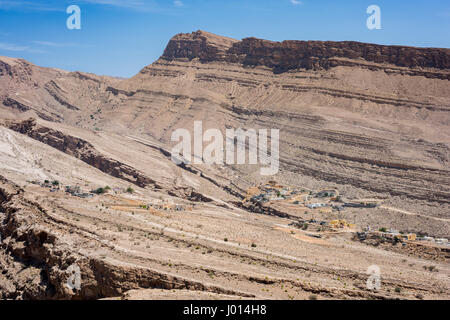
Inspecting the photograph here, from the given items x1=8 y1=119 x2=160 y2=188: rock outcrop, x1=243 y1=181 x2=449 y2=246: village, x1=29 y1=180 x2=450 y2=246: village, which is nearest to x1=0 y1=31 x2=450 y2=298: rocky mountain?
x1=8 y1=119 x2=160 y2=188: rock outcrop

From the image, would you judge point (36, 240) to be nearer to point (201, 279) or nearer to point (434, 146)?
point (201, 279)

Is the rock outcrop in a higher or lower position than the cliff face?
lower

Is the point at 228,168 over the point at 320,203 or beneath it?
over

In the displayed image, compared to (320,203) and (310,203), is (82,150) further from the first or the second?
(320,203)

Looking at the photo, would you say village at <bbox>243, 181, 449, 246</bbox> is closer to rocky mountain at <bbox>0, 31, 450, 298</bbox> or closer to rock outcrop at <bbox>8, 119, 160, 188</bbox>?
rocky mountain at <bbox>0, 31, 450, 298</bbox>

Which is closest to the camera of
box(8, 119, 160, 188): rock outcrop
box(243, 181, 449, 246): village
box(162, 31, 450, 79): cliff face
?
box(243, 181, 449, 246): village

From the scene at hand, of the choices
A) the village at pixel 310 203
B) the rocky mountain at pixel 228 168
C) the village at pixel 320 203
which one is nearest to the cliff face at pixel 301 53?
the rocky mountain at pixel 228 168

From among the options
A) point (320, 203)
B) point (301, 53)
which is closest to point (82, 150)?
point (320, 203)

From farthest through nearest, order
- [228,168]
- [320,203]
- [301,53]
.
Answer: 1. [301,53]
2. [228,168]
3. [320,203]

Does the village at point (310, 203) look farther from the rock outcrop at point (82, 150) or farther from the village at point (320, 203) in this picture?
the rock outcrop at point (82, 150)
